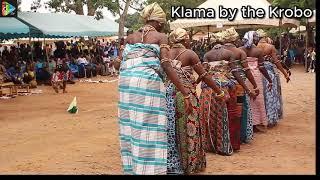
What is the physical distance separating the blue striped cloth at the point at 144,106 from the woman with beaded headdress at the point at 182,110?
0.41m

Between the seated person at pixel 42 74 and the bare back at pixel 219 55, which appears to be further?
the seated person at pixel 42 74

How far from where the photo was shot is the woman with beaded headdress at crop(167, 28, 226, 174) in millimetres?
4910

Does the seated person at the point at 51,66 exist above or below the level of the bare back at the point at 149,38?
below

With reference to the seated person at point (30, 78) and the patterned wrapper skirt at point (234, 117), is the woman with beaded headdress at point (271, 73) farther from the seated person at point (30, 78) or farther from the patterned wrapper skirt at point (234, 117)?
the seated person at point (30, 78)

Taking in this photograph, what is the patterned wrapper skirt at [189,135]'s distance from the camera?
491cm

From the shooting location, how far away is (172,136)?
4.90 metres

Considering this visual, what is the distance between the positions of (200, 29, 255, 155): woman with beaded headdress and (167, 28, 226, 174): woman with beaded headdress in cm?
72

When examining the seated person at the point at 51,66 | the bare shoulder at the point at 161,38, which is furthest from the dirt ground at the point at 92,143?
the seated person at the point at 51,66

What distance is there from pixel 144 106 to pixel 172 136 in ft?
2.16

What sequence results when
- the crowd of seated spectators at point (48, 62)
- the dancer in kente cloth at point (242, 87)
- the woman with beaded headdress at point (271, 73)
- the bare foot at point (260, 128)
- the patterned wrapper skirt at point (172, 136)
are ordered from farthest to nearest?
1. the crowd of seated spectators at point (48, 62)
2. the woman with beaded headdress at point (271, 73)
3. the bare foot at point (260, 128)
4. the dancer in kente cloth at point (242, 87)
5. the patterned wrapper skirt at point (172, 136)

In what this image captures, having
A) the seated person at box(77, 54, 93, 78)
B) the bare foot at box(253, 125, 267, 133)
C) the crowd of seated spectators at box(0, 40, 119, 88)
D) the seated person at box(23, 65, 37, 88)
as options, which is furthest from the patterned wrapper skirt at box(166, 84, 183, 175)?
the seated person at box(77, 54, 93, 78)

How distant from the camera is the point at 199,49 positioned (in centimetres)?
2717

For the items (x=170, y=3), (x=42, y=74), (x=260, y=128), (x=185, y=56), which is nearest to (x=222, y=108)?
(x=185, y=56)

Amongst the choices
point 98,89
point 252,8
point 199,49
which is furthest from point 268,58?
point 199,49
